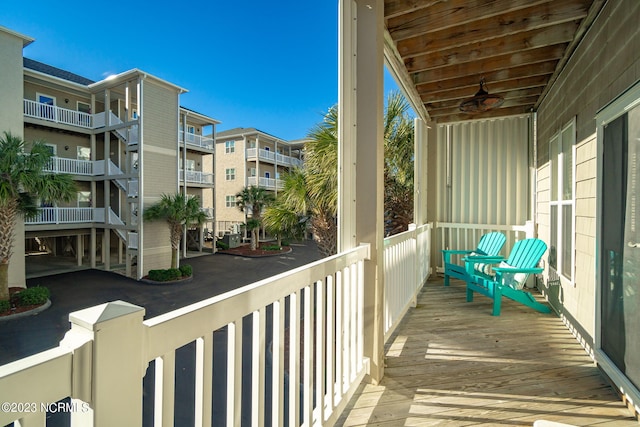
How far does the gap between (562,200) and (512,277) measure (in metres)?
0.95

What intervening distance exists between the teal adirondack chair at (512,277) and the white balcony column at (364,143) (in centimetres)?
196

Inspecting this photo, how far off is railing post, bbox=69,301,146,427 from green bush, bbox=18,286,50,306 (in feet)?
3.58

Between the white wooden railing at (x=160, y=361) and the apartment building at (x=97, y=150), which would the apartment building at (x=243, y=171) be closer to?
the apartment building at (x=97, y=150)

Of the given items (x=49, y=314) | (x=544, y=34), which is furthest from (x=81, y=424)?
(x=544, y=34)

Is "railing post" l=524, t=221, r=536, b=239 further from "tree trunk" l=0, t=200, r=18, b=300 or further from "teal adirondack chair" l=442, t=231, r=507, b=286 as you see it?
"tree trunk" l=0, t=200, r=18, b=300

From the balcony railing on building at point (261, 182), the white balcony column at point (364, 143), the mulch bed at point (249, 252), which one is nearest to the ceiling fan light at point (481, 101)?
the white balcony column at point (364, 143)

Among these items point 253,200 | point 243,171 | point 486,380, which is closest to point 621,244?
point 486,380

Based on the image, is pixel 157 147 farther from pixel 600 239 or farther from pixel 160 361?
pixel 600 239

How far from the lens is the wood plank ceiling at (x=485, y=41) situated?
2506 mm

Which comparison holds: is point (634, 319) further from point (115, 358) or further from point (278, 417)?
point (115, 358)

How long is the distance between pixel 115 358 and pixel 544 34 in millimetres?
3777

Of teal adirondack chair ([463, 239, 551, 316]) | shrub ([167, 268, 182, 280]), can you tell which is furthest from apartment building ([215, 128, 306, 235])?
shrub ([167, 268, 182, 280])

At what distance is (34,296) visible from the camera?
1.38 m

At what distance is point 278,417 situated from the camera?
3.68 feet
